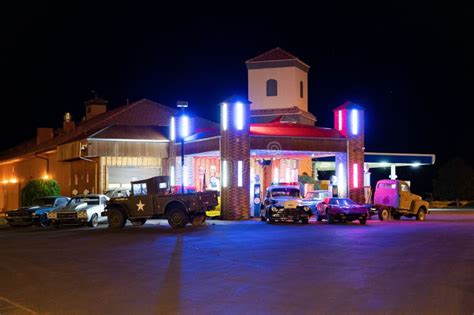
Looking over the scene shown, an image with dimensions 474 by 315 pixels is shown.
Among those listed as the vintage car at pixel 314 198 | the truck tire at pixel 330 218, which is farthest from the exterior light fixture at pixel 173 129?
the truck tire at pixel 330 218

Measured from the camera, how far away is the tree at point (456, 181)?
60844 mm

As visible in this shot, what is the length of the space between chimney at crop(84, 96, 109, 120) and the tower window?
718 inches

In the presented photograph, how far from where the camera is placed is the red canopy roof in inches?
1470

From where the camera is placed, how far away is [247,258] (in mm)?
16312

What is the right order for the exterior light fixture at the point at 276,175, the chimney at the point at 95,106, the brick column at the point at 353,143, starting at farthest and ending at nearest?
A: 1. the chimney at the point at 95,106
2. the exterior light fixture at the point at 276,175
3. the brick column at the point at 353,143

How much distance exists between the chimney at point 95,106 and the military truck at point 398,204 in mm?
31780

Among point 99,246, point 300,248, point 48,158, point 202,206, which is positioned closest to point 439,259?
point 300,248

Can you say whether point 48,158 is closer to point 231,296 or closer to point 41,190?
point 41,190

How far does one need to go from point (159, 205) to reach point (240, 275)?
15355mm

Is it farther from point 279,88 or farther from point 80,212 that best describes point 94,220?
point 279,88

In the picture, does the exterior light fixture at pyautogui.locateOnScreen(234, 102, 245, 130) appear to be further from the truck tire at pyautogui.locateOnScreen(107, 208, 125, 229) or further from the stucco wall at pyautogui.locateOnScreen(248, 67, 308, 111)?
the stucco wall at pyautogui.locateOnScreen(248, 67, 308, 111)

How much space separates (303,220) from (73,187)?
67.6 feet

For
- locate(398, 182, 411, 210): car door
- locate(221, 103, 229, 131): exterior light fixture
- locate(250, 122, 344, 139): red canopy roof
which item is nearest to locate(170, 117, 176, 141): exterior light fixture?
locate(250, 122, 344, 139): red canopy roof

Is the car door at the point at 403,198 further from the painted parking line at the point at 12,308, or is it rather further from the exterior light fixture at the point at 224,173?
the painted parking line at the point at 12,308
